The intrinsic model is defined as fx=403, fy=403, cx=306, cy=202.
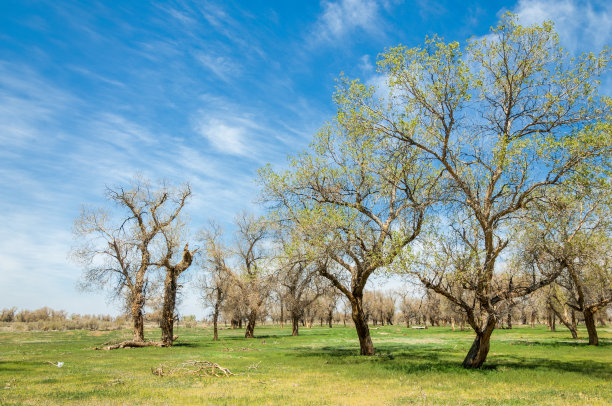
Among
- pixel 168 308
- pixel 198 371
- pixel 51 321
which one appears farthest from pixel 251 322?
pixel 51 321

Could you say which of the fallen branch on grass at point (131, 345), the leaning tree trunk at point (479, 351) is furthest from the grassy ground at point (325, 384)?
the fallen branch on grass at point (131, 345)

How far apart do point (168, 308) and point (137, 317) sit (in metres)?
2.94

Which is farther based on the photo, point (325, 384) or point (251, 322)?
point (251, 322)

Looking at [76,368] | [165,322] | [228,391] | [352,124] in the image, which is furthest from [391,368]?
[165,322]

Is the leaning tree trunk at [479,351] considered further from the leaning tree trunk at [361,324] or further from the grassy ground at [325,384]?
the leaning tree trunk at [361,324]

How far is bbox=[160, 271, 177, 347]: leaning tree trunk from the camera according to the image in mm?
39344

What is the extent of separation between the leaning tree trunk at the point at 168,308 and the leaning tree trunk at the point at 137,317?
2.00 m

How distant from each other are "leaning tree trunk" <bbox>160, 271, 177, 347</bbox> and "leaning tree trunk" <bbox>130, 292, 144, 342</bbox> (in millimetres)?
2005

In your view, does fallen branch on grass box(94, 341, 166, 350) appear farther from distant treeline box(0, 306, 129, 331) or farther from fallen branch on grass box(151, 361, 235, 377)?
distant treeline box(0, 306, 129, 331)

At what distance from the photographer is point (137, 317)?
3903cm

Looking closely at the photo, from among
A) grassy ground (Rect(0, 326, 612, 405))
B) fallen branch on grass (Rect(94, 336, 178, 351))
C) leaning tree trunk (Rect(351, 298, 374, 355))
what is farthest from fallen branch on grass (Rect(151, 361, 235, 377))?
fallen branch on grass (Rect(94, 336, 178, 351))

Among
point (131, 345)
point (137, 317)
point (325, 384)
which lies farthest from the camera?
point (137, 317)

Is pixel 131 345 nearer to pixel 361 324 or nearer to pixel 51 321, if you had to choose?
pixel 361 324

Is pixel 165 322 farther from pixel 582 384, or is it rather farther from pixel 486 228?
pixel 582 384
